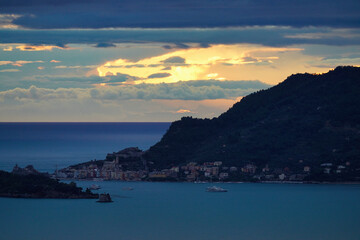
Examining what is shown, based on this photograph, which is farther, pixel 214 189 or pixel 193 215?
pixel 214 189

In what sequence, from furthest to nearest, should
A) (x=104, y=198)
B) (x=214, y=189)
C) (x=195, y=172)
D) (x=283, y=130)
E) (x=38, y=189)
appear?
(x=283, y=130) < (x=195, y=172) < (x=214, y=189) < (x=38, y=189) < (x=104, y=198)

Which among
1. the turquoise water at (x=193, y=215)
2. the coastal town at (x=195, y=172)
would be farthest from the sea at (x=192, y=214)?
the coastal town at (x=195, y=172)

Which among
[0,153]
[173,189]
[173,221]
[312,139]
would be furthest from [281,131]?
[0,153]

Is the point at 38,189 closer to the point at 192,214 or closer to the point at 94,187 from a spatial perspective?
the point at 94,187

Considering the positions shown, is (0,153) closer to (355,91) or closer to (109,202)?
(355,91)

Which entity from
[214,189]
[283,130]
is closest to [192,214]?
[214,189]

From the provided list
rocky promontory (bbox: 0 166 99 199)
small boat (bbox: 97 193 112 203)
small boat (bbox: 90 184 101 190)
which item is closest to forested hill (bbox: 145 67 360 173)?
small boat (bbox: 90 184 101 190)

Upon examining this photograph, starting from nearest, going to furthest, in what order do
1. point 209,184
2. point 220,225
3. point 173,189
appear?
point 220,225 < point 173,189 < point 209,184

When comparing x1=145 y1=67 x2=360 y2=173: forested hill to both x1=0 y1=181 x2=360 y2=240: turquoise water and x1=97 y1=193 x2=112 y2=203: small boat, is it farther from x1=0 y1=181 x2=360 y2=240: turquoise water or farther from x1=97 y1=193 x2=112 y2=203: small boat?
x1=97 y1=193 x2=112 y2=203: small boat
